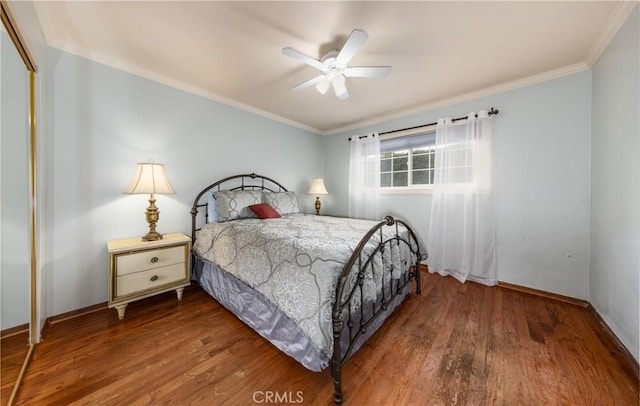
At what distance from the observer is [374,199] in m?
3.66

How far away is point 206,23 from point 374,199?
295 cm

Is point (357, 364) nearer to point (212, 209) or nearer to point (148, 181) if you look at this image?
point (212, 209)

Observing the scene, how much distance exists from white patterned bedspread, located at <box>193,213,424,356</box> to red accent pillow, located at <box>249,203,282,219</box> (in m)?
0.49

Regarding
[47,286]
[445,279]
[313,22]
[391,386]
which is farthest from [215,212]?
[445,279]

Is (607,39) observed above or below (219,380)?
above

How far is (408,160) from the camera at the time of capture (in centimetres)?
347

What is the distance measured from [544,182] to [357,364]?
2.69 meters

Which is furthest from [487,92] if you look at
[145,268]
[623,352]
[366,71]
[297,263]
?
[145,268]

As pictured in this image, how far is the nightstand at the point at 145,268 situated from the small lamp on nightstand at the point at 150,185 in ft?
0.54

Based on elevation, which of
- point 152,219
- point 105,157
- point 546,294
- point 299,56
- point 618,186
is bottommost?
point 546,294

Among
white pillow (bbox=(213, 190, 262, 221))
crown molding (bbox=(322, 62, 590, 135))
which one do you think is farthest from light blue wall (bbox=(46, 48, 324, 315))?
crown molding (bbox=(322, 62, 590, 135))

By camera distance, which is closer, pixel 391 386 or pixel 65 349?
pixel 391 386

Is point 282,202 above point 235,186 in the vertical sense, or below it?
below

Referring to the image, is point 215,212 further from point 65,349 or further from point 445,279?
point 445,279
